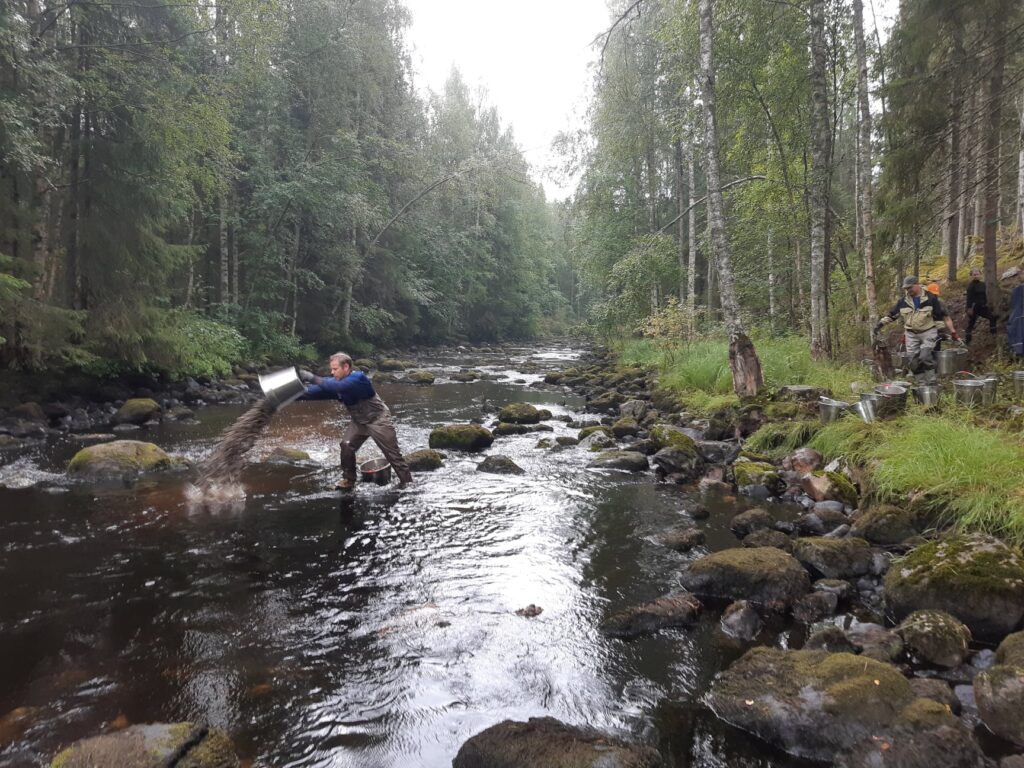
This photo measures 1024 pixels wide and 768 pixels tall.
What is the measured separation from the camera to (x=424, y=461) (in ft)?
32.7

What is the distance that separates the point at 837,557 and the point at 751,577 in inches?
38.0

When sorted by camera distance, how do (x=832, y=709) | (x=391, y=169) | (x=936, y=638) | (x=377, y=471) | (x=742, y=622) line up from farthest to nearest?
(x=391, y=169) → (x=377, y=471) → (x=742, y=622) → (x=936, y=638) → (x=832, y=709)

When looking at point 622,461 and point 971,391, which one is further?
point 622,461

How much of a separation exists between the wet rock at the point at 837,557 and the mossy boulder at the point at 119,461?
916 cm

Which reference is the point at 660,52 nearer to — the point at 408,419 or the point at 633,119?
the point at 633,119

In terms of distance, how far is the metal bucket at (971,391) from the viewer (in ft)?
25.3

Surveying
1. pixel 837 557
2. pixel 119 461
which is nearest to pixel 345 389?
pixel 119 461

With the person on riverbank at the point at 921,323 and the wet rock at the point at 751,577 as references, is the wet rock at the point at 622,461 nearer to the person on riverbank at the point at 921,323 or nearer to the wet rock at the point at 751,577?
the wet rock at the point at 751,577

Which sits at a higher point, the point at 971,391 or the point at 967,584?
the point at 971,391

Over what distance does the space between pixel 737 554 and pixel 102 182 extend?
51.5 feet

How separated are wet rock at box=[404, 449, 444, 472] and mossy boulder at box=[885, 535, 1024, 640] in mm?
6779

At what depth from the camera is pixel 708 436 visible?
11.2 metres

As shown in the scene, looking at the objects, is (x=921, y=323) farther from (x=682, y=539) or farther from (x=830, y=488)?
(x=682, y=539)

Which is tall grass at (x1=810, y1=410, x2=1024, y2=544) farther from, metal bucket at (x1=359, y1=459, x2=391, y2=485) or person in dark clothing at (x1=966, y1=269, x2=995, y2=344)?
metal bucket at (x1=359, y1=459, x2=391, y2=485)
